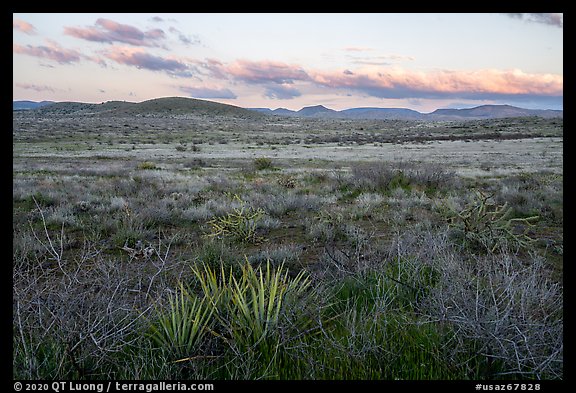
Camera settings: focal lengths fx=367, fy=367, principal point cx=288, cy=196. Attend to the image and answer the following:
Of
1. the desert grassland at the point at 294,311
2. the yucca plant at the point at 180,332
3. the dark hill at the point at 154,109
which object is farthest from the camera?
the dark hill at the point at 154,109

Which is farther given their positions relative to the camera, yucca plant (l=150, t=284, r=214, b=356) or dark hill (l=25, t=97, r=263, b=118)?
dark hill (l=25, t=97, r=263, b=118)

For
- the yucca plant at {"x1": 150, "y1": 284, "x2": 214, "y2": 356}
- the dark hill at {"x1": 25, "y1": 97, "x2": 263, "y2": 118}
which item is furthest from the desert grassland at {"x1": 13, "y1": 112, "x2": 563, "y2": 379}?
the dark hill at {"x1": 25, "y1": 97, "x2": 263, "y2": 118}

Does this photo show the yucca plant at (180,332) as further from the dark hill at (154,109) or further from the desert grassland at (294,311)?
the dark hill at (154,109)

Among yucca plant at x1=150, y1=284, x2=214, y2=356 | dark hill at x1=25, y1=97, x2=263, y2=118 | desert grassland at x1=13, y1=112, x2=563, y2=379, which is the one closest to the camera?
desert grassland at x1=13, y1=112, x2=563, y2=379

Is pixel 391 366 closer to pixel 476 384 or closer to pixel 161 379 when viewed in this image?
pixel 476 384

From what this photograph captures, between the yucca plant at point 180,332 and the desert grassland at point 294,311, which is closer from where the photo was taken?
the desert grassland at point 294,311

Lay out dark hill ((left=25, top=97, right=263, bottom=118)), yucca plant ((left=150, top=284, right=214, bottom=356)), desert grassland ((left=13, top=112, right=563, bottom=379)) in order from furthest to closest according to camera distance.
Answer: dark hill ((left=25, top=97, right=263, bottom=118))
yucca plant ((left=150, top=284, right=214, bottom=356))
desert grassland ((left=13, top=112, right=563, bottom=379))

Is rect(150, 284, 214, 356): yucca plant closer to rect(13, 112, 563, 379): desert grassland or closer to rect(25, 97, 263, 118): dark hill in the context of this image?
rect(13, 112, 563, 379): desert grassland

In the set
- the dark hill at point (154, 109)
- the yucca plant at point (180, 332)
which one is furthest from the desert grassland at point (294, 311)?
the dark hill at point (154, 109)

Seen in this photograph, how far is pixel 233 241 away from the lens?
7.45 meters

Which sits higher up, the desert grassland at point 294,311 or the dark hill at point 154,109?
the dark hill at point 154,109
